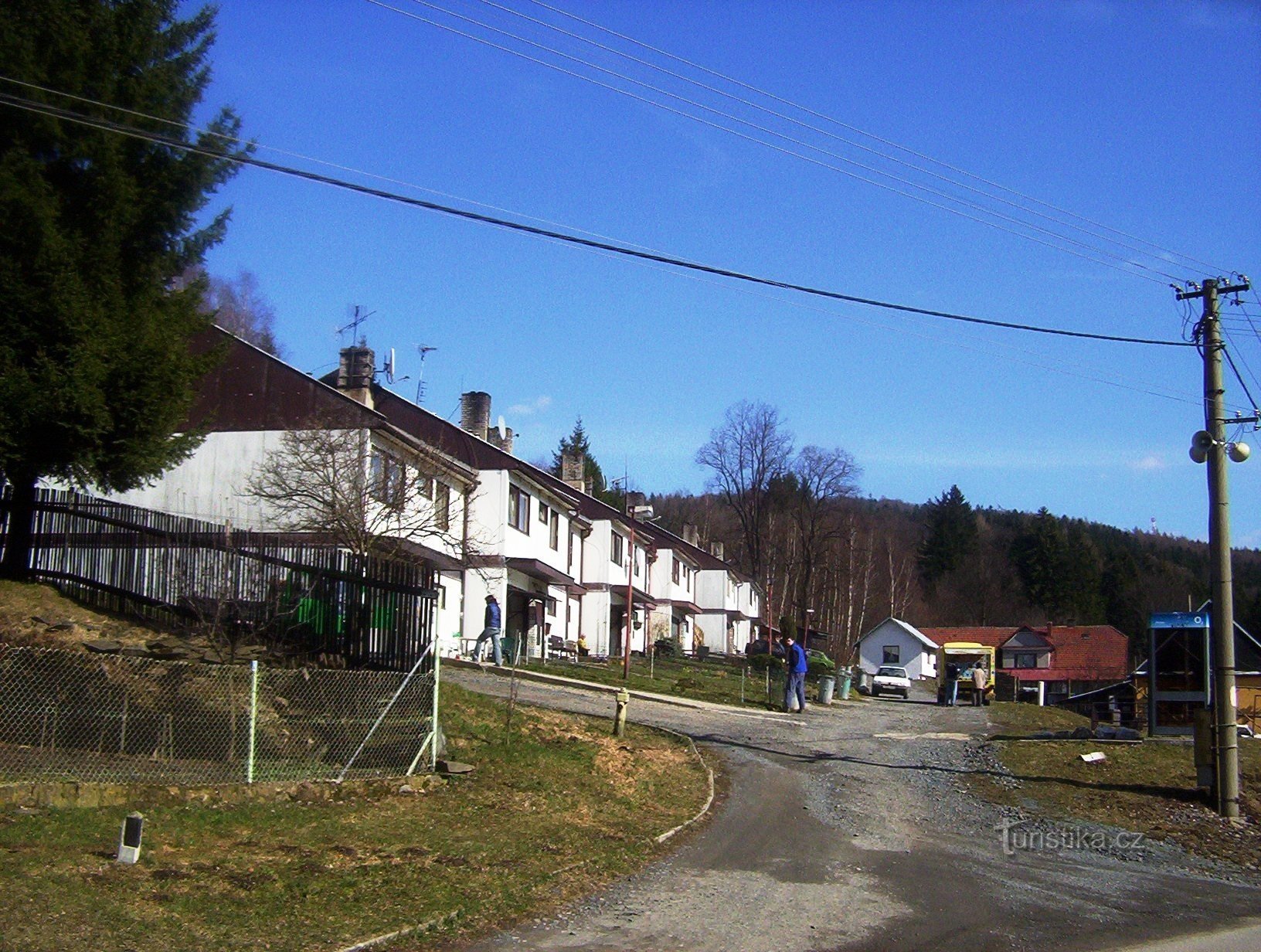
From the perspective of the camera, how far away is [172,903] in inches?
332

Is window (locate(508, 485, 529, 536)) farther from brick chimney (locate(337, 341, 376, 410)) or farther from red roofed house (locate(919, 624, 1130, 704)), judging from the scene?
A: red roofed house (locate(919, 624, 1130, 704))

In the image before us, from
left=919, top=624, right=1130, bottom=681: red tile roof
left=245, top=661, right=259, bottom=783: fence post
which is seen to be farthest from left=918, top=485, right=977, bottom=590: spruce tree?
left=245, top=661, right=259, bottom=783: fence post

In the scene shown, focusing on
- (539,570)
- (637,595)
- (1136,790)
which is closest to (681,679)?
(539,570)

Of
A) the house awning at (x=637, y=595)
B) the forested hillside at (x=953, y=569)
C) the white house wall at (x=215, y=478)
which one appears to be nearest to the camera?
the white house wall at (x=215, y=478)

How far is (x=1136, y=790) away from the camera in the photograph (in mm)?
17234

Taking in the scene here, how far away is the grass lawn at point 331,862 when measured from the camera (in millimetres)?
8039

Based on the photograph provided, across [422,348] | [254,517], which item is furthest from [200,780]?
[422,348]

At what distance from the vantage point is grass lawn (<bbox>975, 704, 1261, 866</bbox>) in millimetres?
15281

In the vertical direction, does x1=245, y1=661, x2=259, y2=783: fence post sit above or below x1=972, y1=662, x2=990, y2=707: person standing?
above

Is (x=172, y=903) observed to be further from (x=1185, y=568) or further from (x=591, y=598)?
(x=1185, y=568)

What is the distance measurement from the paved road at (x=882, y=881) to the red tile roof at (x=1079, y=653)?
6362 cm

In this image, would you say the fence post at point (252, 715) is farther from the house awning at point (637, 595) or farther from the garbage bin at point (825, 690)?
the house awning at point (637, 595)

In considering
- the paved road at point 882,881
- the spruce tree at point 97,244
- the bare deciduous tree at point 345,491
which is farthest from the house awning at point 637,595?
the spruce tree at point 97,244

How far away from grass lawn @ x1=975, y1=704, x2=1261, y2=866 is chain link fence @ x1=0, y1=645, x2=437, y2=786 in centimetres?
883
